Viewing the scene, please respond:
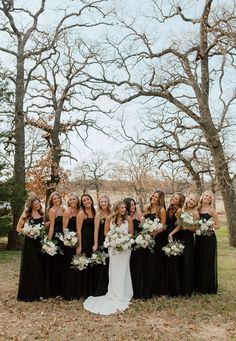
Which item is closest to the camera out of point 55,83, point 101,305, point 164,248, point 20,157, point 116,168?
point 101,305

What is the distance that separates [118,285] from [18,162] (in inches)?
446

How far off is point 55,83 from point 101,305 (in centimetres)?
1786

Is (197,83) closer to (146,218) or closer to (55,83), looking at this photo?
(55,83)

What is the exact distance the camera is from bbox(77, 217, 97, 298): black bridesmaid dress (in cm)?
879

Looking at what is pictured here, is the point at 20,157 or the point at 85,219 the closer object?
the point at 85,219

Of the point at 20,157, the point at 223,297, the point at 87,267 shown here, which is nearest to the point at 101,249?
the point at 87,267

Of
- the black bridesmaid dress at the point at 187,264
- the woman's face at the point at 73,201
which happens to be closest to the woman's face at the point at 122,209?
the woman's face at the point at 73,201

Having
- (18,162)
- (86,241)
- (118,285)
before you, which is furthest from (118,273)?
(18,162)

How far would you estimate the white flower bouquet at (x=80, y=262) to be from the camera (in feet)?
27.7

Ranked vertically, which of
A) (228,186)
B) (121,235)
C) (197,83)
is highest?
(197,83)

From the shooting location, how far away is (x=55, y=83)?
23938mm

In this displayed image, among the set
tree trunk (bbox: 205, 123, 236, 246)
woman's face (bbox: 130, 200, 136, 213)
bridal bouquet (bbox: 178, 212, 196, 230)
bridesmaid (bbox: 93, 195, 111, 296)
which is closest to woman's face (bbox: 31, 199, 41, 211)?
bridesmaid (bbox: 93, 195, 111, 296)

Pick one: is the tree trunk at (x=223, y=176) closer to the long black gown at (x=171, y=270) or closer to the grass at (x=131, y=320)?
the grass at (x=131, y=320)

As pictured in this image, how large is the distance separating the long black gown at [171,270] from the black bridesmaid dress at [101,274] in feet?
4.32
